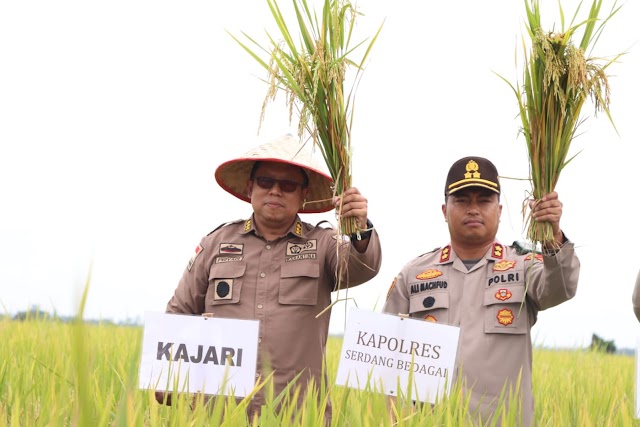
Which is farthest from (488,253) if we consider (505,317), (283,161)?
(283,161)

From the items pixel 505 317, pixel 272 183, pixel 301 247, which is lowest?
pixel 505 317

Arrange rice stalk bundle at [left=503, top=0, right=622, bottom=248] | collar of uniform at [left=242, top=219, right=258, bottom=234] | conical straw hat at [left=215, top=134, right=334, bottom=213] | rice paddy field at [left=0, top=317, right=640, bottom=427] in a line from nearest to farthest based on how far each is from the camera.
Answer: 1. rice paddy field at [left=0, top=317, right=640, bottom=427]
2. rice stalk bundle at [left=503, top=0, right=622, bottom=248]
3. conical straw hat at [left=215, top=134, right=334, bottom=213]
4. collar of uniform at [left=242, top=219, right=258, bottom=234]

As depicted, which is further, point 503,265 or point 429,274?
point 429,274

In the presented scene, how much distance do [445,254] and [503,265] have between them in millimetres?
249

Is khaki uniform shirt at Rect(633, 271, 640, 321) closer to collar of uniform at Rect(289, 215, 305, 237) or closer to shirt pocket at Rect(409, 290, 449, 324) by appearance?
shirt pocket at Rect(409, 290, 449, 324)

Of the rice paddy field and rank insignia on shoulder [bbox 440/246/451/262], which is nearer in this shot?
the rice paddy field

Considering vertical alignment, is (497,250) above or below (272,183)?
below

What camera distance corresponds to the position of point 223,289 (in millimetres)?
2934

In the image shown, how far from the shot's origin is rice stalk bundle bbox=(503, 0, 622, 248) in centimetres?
244

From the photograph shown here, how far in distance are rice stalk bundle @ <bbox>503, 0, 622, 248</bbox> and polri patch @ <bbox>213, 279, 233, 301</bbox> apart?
3.86 feet

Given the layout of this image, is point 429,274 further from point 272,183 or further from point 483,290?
point 272,183

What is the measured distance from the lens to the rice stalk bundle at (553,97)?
244 centimetres

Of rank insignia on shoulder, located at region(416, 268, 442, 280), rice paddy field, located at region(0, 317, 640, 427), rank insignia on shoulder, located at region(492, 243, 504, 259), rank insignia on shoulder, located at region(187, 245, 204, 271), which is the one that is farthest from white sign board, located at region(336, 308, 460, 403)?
rank insignia on shoulder, located at region(187, 245, 204, 271)

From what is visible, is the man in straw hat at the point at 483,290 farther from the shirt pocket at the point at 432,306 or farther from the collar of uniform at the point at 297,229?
the collar of uniform at the point at 297,229
